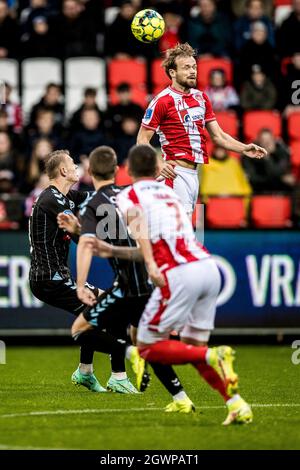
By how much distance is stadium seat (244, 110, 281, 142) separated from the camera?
58.6 feet

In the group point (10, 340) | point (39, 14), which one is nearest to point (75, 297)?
point (10, 340)

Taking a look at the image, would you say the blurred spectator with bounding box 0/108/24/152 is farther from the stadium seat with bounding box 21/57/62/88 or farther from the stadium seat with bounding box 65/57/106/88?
the stadium seat with bounding box 65/57/106/88

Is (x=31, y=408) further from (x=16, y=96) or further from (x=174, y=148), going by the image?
(x=16, y=96)

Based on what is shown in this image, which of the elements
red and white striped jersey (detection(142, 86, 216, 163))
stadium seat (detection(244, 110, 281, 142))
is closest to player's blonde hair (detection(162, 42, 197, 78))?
red and white striped jersey (detection(142, 86, 216, 163))

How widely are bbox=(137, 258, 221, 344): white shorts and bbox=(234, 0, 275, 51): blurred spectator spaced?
11134mm

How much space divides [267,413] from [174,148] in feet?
9.78

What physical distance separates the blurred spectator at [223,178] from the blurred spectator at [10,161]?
8.56 ft

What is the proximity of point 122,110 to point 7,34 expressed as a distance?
274 cm

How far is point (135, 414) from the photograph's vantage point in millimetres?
8766

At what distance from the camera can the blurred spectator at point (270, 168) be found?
16.3 meters

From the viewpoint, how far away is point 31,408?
921cm

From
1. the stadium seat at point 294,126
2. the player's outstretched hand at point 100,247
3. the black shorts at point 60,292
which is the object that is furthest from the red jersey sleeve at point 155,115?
the stadium seat at point 294,126

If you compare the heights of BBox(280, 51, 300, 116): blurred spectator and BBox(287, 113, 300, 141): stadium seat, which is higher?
BBox(280, 51, 300, 116): blurred spectator

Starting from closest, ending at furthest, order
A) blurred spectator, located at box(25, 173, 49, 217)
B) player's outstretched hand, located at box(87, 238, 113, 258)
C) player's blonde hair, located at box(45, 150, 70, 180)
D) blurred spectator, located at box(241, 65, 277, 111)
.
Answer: player's outstretched hand, located at box(87, 238, 113, 258), player's blonde hair, located at box(45, 150, 70, 180), blurred spectator, located at box(25, 173, 49, 217), blurred spectator, located at box(241, 65, 277, 111)
